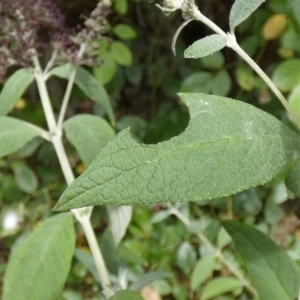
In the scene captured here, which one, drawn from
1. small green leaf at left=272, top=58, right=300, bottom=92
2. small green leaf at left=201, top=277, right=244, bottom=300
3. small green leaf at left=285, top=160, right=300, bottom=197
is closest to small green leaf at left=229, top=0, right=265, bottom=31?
small green leaf at left=285, top=160, right=300, bottom=197

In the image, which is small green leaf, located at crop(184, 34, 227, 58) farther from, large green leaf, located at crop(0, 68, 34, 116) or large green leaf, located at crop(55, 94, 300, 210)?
large green leaf, located at crop(0, 68, 34, 116)

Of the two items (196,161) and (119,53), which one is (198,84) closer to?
(119,53)

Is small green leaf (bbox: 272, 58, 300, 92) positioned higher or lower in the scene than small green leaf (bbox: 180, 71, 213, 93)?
higher

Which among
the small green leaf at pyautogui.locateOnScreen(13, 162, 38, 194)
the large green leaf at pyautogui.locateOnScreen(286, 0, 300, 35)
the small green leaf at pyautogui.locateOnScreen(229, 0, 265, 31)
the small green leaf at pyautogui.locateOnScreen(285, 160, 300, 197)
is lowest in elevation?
the small green leaf at pyautogui.locateOnScreen(13, 162, 38, 194)

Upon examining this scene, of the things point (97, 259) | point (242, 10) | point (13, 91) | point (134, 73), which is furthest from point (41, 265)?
point (134, 73)

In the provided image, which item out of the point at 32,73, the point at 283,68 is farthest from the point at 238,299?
the point at 32,73

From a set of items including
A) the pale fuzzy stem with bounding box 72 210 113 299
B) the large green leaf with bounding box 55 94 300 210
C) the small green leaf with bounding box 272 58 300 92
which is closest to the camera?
the large green leaf with bounding box 55 94 300 210

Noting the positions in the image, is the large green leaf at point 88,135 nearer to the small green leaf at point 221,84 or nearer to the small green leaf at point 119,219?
the small green leaf at point 119,219

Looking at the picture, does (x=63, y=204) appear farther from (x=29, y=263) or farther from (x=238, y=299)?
(x=238, y=299)
